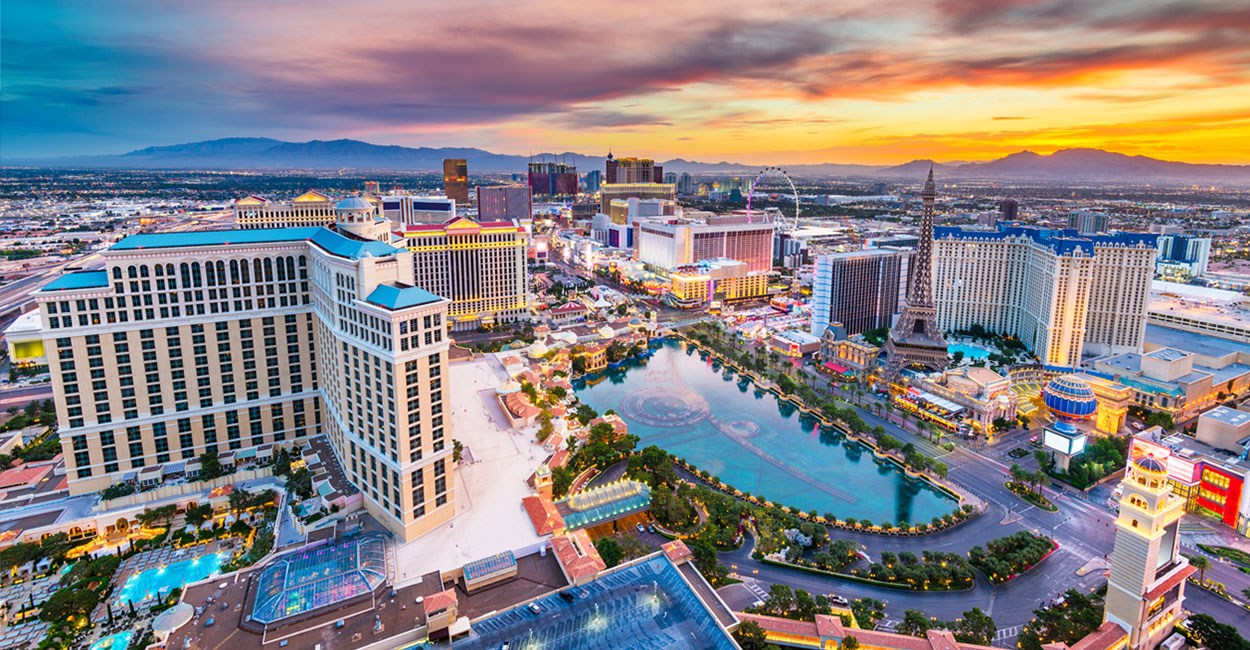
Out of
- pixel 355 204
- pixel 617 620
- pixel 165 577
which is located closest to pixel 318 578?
pixel 165 577

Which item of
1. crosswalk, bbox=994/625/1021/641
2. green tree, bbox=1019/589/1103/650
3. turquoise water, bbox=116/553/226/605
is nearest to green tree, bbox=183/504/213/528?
turquoise water, bbox=116/553/226/605

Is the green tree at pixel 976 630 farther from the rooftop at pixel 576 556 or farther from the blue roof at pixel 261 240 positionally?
the blue roof at pixel 261 240

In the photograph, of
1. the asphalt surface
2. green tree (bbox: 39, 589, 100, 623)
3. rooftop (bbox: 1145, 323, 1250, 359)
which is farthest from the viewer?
rooftop (bbox: 1145, 323, 1250, 359)

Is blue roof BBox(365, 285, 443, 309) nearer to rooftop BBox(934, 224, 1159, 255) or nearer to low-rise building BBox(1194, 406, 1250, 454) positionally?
low-rise building BBox(1194, 406, 1250, 454)

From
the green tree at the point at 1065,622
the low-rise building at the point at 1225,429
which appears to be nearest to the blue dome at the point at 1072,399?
the low-rise building at the point at 1225,429

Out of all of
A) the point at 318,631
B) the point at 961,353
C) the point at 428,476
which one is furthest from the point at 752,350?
the point at 318,631

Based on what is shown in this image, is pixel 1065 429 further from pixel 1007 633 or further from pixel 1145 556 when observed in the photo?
pixel 1007 633
